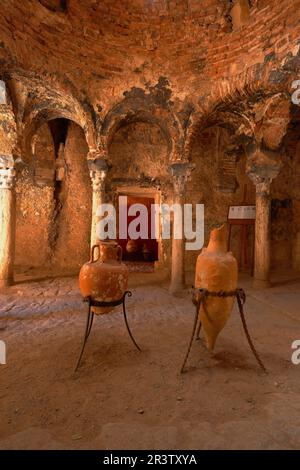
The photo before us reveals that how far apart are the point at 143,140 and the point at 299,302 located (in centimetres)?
586

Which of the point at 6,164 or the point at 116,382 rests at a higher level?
the point at 6,164

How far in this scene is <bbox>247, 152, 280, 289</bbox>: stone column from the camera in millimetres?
6305

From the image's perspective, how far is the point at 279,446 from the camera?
1758 millimetres

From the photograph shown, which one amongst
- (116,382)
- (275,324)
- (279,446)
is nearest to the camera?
(279,446)

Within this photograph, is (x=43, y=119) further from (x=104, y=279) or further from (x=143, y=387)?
(x=143, y=387)

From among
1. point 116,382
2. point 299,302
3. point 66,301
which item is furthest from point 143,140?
point 116,382

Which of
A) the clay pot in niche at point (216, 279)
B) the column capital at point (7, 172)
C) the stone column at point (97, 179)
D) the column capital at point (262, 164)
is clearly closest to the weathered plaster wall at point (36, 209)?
the column capital at point (7, 172)

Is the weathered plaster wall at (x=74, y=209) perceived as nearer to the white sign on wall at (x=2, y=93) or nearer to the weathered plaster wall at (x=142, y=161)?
the weathered plaster wall at (x=142, y=161)

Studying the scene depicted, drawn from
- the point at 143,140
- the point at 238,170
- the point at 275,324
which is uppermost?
the point at 143,140

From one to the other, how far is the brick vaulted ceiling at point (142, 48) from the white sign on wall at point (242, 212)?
11.0ft

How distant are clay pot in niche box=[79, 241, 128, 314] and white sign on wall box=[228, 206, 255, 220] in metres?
5.68

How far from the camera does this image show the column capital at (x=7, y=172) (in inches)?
228
